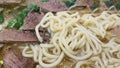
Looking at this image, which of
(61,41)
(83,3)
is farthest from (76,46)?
(83,3)

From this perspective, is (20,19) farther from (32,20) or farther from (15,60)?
(15,60)

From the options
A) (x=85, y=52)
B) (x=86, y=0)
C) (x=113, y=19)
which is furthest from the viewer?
(x=86, y=0)

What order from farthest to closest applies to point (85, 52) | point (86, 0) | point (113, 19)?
point (86, 0)
point (113, 19)
point (85, 52)

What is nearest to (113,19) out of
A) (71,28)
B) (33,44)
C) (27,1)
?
(71,28)

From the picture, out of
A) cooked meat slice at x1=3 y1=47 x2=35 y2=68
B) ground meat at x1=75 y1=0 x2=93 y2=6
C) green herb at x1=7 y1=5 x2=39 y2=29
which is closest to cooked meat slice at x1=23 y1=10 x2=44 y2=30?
green herb at x1=7 y1=5 x2=39 y2=29

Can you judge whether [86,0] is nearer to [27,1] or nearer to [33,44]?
[27,1]

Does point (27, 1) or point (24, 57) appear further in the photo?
point (27, 1)

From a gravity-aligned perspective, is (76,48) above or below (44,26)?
below

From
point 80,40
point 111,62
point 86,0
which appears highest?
point 86,0
